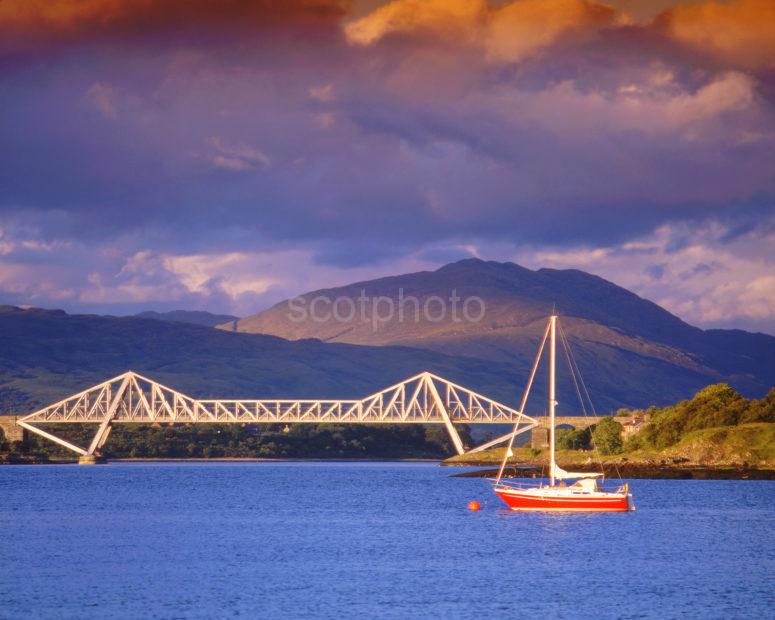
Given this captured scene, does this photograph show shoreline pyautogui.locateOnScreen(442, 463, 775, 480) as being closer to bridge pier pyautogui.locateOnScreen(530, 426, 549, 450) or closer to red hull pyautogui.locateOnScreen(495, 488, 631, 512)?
bridge pier pyautogui.locateOnScreen(530, 426, 549, 450)

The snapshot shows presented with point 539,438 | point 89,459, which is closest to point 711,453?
point 539,438

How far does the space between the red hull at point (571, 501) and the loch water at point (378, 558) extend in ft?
2.65

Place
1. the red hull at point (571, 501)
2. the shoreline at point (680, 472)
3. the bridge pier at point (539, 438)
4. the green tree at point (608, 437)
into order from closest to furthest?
the red hull at point (571, 501) < the shoreline at point (680, 472) < the green tree at point (608, 437) < the bridge pier at point (539, 438)

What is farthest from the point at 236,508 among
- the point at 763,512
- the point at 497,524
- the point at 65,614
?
the point at 65,614

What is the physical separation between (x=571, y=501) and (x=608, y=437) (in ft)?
222

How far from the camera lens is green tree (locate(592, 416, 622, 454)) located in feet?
489

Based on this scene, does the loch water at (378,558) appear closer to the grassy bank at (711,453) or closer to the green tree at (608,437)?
the grassy bank at (711,453)

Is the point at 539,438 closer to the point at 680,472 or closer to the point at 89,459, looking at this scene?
the point at 680,472

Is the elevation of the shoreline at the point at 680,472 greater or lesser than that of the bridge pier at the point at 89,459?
lesser

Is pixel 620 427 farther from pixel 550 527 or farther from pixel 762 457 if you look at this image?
pixel 550 527

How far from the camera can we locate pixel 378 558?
63.8 meters

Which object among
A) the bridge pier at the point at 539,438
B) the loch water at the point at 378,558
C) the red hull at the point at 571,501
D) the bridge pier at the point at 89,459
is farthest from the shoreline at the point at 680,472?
the bridge pier at the point at 89,459

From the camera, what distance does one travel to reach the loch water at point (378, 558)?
49.3m

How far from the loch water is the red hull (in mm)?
808
